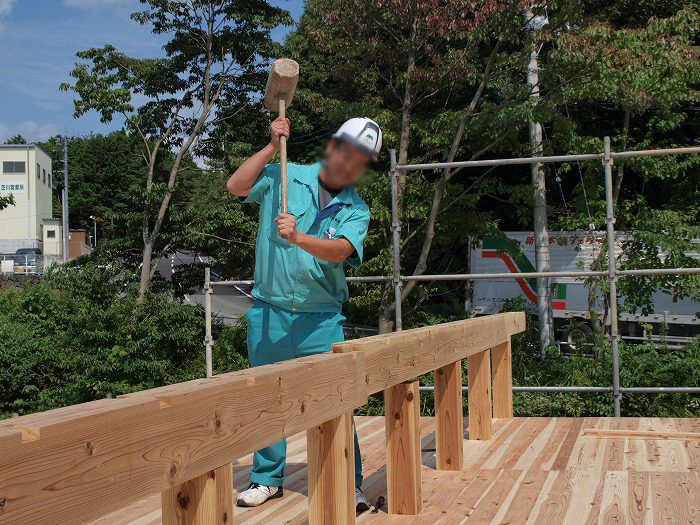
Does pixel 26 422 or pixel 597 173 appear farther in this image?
pixel 597 173

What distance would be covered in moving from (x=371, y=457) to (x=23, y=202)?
5313cm

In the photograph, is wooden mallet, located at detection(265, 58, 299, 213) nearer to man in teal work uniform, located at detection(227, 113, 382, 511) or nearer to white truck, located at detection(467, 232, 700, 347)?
man in teal work uniform, located at detection(227, 113, 382, 511)

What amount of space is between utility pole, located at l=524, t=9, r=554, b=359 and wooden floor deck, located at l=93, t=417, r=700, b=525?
584 centimetres

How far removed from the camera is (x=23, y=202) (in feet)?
173

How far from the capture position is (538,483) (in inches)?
146

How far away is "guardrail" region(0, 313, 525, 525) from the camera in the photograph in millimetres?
1281

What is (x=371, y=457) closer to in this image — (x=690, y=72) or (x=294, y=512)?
(x=294, y=512)

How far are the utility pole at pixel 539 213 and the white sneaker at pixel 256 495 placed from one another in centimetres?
742

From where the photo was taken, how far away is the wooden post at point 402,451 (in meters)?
3.22

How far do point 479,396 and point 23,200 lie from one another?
53.1 m

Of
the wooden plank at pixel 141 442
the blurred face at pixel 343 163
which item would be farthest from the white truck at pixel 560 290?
the wooden plank at pixel 141 442

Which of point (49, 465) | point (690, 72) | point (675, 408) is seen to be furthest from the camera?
point (690, 72)

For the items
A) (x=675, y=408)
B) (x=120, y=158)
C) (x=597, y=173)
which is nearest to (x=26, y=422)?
(x=675, y=408)

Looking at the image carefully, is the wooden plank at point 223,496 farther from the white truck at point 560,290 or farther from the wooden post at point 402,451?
the white truck at point 560,290
